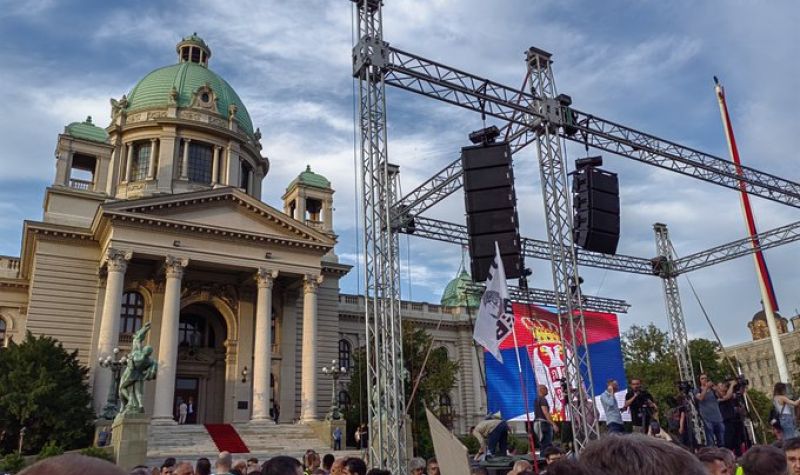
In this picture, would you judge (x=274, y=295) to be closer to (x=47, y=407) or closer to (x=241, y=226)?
(x=241, y=226)

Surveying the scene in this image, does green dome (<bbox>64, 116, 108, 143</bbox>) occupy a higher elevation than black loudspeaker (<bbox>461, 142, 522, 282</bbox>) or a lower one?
higher

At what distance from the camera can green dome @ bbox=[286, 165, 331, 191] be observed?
43.0 meters

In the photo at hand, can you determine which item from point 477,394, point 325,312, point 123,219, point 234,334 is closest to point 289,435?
point 234,334

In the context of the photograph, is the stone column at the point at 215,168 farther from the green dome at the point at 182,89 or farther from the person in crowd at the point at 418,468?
the person in crowd at the point at 418,468

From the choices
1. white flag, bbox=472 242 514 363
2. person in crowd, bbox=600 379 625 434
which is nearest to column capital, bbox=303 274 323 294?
person in crowd, bbox=600 379 625 434

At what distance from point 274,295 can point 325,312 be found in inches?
153

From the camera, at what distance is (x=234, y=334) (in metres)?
35.1

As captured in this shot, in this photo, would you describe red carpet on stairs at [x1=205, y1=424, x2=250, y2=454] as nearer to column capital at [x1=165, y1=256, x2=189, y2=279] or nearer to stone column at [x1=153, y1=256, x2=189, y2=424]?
stone column at [x1=153, y1=256, x2=189, y2=424]

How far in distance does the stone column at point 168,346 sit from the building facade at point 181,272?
0.18 ft

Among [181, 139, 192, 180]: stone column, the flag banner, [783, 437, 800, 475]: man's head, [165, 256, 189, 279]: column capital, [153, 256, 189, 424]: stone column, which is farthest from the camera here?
[181, 139, 192, 180]: stone column

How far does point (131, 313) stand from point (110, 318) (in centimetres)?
437

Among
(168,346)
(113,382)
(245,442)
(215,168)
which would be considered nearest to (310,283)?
(168,346)

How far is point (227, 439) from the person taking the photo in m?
28.0

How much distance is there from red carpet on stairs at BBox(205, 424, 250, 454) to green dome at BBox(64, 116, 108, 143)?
17.5m
